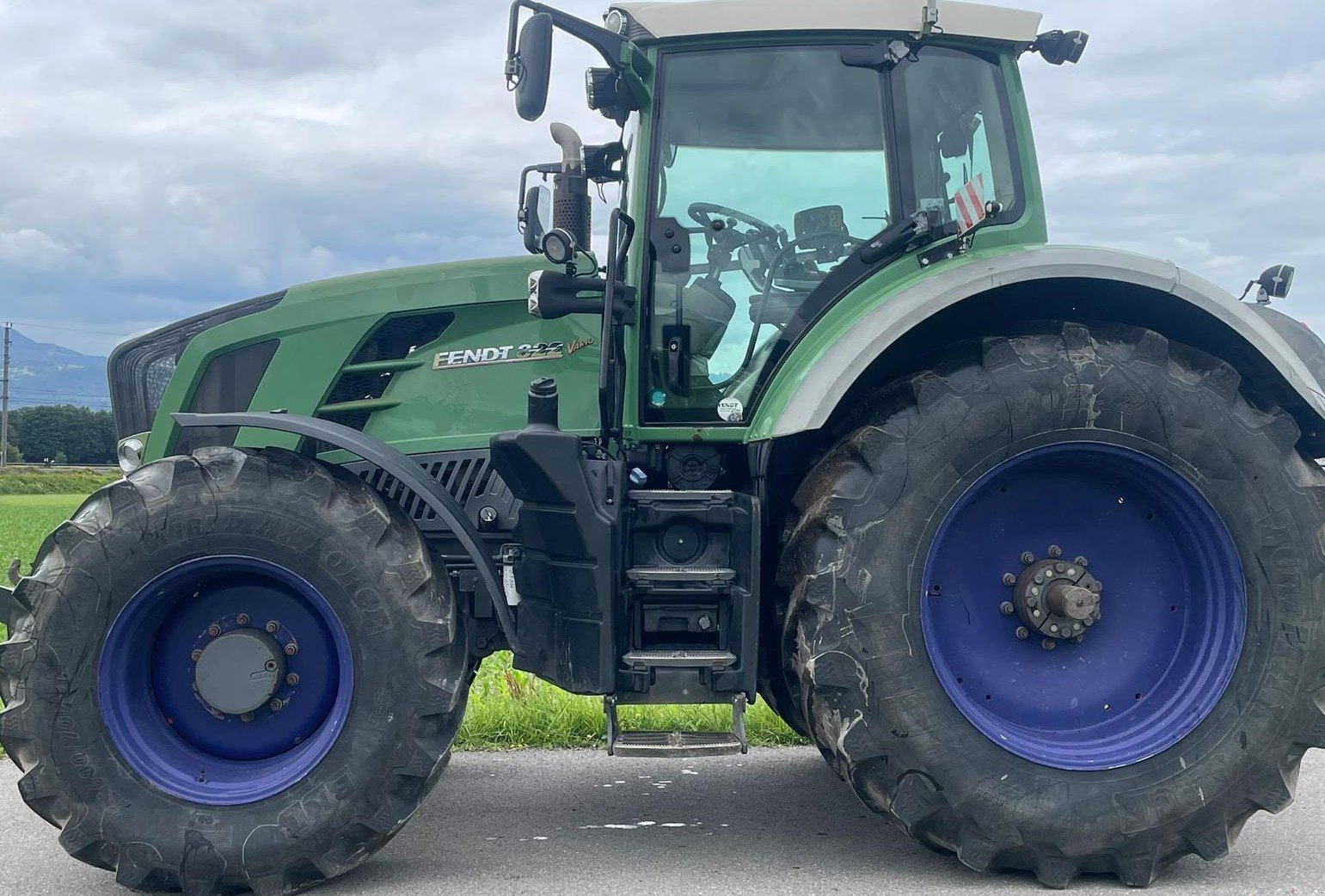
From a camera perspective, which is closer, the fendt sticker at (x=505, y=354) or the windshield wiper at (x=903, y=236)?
the windshield wiper at (x=903, y=236)

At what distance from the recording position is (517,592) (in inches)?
146

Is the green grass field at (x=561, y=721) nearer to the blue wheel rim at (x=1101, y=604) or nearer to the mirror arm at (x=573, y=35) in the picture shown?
the blue wheel rim at (x=1101, y=604)

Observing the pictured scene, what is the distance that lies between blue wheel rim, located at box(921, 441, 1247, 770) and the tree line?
64956 mm

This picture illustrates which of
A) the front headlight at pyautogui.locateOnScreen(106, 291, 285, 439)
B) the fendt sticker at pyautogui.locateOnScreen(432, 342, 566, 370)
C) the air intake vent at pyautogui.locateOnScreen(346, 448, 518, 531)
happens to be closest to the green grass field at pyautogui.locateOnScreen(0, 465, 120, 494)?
the front headlight at pyautogui.locateOnScreen(106, 291, 285, 439)

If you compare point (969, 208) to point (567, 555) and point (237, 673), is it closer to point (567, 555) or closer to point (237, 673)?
point (567, 555)

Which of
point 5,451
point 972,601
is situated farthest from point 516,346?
point 5,451

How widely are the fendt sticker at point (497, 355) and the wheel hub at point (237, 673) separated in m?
1.17

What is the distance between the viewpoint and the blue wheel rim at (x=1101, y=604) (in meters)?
3.47

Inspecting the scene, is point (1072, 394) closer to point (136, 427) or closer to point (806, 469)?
point (806, 469)

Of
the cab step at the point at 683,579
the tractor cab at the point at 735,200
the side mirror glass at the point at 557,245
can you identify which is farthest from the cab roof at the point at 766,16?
the cab step at the point at 683,579

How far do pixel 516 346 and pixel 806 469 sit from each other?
111cm

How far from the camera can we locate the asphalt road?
11.1 feet

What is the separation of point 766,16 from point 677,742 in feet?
7.69

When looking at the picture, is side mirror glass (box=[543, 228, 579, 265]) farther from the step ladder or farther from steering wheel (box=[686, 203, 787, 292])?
the step ladder
